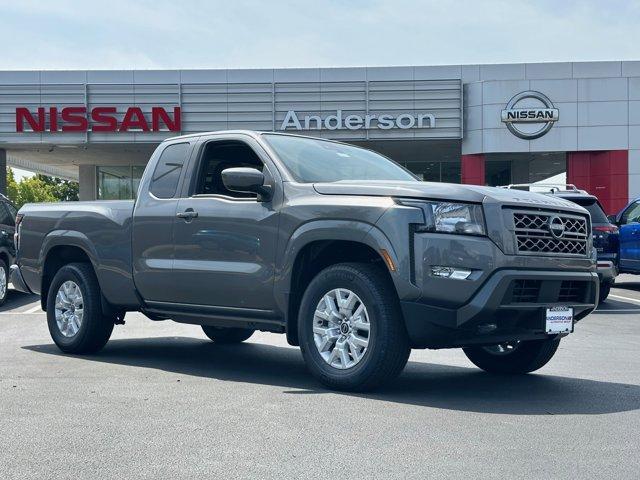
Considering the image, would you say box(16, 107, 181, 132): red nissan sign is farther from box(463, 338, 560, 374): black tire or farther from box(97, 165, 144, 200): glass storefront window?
box(463, 338, 560, 374): black tire

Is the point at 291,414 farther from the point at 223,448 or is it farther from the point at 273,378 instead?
the point at 273,378

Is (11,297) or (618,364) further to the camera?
(11,297)

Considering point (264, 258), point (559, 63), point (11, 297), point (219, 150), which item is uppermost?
point (559, 63)

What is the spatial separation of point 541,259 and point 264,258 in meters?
2.03

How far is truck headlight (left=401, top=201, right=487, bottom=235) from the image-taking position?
5844mm

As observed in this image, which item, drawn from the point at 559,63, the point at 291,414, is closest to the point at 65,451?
the point at 291,414

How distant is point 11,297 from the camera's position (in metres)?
15.7

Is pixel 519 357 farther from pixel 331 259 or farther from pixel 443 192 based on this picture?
pixel 443 192

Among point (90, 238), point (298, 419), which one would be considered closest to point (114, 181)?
point (90, 238)

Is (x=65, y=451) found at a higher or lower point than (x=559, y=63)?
lower

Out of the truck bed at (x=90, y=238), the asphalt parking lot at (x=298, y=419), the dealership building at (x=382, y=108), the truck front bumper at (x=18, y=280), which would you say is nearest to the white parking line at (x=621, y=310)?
the asphalt parking lot at (x=298, y=419)

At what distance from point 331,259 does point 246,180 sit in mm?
854

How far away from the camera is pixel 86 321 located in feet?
27.3

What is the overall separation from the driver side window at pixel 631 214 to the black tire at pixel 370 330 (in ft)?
36.0
